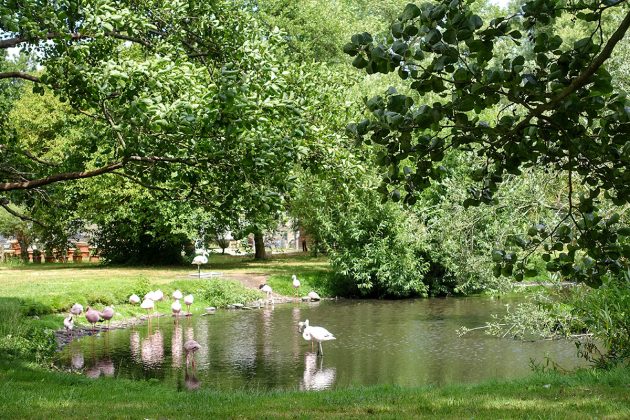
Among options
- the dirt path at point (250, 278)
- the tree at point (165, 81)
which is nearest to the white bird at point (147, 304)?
the dirt path at point (250, 278)

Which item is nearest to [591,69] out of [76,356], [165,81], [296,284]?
[165,81]

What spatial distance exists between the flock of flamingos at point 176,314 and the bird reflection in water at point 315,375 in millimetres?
661

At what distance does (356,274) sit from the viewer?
29.5m

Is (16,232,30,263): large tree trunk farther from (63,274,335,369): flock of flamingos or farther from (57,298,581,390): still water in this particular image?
(57,298,581,390): still water

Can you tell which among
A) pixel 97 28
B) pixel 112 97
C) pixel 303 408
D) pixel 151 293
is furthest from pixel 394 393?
pixel 151 293

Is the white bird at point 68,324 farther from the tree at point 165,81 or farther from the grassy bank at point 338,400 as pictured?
the tree at point 165,81

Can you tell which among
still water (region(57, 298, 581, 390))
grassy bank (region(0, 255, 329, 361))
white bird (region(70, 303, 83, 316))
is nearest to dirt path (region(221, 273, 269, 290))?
grassy bank (region(0, 255, 329, 361))

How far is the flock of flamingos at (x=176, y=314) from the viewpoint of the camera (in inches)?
641

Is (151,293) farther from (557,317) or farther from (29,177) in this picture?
(557,317)

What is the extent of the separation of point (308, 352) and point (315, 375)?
2.52 m

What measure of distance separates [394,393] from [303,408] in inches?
83.5

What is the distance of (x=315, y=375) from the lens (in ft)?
49.1

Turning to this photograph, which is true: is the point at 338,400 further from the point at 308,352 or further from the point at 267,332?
the point at 267,332

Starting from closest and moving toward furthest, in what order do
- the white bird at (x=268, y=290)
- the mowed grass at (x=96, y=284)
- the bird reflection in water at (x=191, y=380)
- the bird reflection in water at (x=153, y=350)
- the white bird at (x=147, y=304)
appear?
the bird reflection in water at (x=191, y=380)
the bird reflection in water at (x=153, y=350)
the mowed grass at (x=96, y=284)
the white bird at (x=147, y=304)
the white bird at (x=268, y=290)
